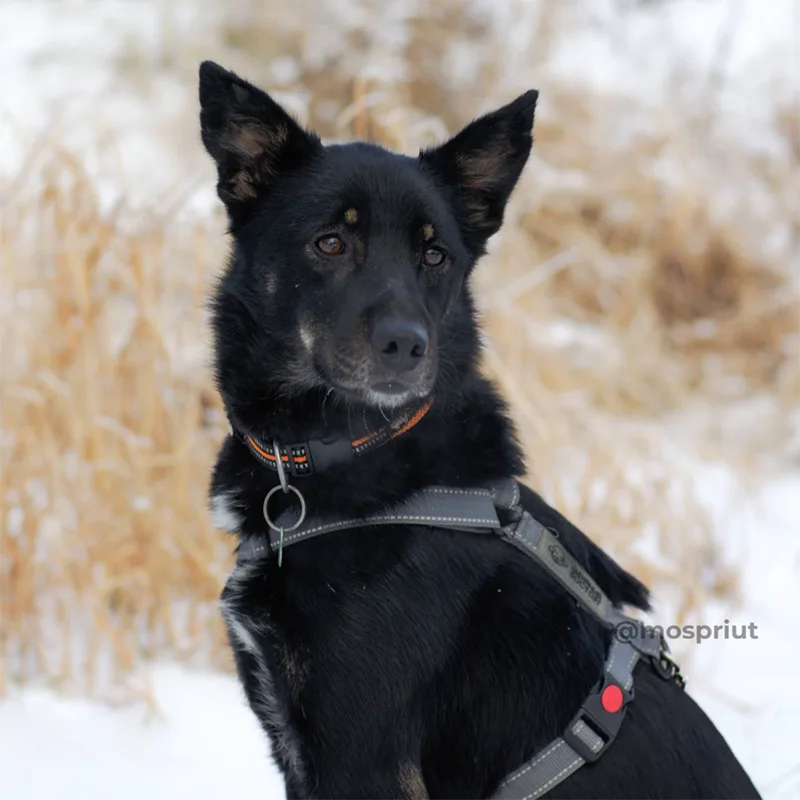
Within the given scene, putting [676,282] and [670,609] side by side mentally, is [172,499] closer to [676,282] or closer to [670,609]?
[670,609]

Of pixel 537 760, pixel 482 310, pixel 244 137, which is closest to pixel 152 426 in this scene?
pixel 482 310

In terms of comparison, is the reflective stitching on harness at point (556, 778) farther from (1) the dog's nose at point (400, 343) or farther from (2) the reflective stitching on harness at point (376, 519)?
(1) the dog's nose at point (400, 343)

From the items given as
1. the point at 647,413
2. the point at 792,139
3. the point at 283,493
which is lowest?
the point at 283,493

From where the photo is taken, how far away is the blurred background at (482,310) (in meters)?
Result: 3.45

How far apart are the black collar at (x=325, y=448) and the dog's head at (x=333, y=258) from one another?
0.16 ft

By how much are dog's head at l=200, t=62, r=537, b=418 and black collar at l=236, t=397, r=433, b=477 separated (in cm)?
5

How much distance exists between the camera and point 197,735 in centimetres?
331

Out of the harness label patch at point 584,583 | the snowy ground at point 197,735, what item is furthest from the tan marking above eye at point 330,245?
the snowy ground at point 197,735

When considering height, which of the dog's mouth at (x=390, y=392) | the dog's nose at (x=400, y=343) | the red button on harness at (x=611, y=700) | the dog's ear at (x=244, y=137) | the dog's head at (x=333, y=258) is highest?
the dog's ear at (x=244, y=137)

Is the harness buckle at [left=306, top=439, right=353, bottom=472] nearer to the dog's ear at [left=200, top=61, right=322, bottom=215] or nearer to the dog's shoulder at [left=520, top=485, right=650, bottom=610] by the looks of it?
the dog's shoulder at [left=520, top=485, right=650, bottom=610]

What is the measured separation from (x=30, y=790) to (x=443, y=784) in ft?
5.34

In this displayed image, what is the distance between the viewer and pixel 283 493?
201cm

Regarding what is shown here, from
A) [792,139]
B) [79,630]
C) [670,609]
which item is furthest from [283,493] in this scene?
[792,139]

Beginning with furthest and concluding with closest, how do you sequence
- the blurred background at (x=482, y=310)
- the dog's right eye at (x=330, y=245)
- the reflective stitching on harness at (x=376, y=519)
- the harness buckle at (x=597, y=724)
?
the blurred background at (x=482, y=310)
the dog's right eye at (x=330, y=245)
the reflective stitching on harness at (x=376, y=519)
the harness buckle at (x=597, y=724)
